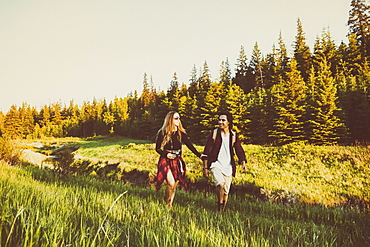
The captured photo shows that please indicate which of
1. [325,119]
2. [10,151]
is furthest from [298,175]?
[10,151]

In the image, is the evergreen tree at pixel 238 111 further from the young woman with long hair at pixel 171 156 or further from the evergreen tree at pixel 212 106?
the young woman with long hair at pixel 171 156

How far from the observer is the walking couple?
5.45 metres

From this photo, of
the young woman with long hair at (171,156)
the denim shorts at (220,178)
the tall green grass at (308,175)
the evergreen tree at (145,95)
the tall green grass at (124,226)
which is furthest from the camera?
the evergreen tree at (145,95)

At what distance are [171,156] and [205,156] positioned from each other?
3.12 feet

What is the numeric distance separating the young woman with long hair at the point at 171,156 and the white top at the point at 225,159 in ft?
2.83

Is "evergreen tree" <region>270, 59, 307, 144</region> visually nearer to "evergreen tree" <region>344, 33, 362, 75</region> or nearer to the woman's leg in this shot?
"evergreen tree" <region>344, 33, 362, 75</region>

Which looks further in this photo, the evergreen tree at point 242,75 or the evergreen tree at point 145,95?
the evergreen tree at point 145,95

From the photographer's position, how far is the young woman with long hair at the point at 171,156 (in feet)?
17.7

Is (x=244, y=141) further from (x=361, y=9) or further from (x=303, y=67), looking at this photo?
(x=361, y=9)

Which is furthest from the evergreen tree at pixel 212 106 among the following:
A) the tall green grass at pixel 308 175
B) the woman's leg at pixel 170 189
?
the woman's leg at pixel 170 189

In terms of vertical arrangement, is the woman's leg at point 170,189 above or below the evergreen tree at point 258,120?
below

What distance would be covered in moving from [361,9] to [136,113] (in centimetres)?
7464

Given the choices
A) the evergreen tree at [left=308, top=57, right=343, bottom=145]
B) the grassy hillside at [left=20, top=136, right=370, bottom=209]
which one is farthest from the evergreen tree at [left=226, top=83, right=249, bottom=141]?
the grassy hillside at [left=20, top=136, right=370, bottom=209]

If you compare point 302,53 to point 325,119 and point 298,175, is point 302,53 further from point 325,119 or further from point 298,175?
point 298,175
